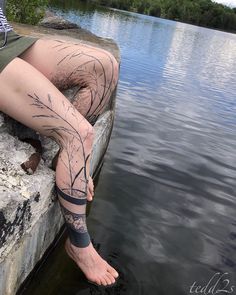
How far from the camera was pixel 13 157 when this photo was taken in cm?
249

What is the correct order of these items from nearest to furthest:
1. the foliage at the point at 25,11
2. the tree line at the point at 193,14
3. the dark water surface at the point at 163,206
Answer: the dark water surface at the point at 163,206
the foliage at the point at 25,11
the tree line at the point at 193,14

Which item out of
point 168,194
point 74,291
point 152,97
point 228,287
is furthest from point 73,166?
point 152,97

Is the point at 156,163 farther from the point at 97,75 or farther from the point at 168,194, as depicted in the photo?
the point at 97,75

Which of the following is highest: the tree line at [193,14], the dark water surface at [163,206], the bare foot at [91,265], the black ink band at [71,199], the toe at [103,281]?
the black ink band at [71,199]

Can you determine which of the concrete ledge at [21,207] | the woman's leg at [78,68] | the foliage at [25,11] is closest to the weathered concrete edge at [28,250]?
the concrete ledge at [21,207]

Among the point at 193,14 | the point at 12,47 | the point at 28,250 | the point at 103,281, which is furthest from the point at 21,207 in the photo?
the point at 193,14

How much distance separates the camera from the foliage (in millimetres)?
8750

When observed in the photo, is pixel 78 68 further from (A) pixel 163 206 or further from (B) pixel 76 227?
(A) pixel 163 206

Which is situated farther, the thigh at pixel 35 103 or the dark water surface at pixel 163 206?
the dark water surface at pixel 163 206

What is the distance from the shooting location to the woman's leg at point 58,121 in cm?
247

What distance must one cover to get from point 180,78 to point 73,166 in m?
11.6

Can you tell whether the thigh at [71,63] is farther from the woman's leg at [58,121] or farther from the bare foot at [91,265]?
the bare foot at [91,265]

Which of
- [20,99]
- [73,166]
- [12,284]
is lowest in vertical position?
[12,284]

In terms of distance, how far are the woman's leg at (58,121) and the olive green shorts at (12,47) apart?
0.13 ft
